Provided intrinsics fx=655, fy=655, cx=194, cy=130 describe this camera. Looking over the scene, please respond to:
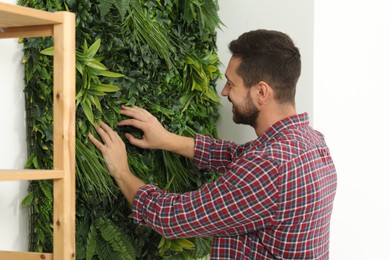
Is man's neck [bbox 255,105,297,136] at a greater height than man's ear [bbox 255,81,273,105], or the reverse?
man's ear [bbox 255,81,273,105]

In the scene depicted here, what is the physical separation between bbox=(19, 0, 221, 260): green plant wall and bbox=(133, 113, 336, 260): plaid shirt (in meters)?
0.15

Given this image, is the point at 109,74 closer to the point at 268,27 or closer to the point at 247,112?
the point at 247,112

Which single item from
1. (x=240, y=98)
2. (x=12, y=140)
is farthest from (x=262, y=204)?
(x=12, y=140)

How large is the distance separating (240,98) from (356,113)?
75 cm

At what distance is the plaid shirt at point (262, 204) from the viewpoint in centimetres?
184

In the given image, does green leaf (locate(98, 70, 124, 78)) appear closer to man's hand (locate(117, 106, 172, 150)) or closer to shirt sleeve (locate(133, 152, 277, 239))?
man's hand (locate(117, 106, 172, 150))

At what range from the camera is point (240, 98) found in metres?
2.08

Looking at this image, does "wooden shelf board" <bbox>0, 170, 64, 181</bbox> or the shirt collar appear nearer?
"wooden shelf board" <bbox>0, 170, 64, 181</bbox>

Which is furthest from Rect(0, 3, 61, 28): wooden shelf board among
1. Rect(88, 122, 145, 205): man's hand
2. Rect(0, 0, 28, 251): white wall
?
Rect(88, 122, 145, 205): man's hand

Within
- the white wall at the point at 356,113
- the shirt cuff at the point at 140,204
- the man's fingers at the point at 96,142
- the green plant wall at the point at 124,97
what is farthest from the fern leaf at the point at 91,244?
the white wall at the point at 356,113

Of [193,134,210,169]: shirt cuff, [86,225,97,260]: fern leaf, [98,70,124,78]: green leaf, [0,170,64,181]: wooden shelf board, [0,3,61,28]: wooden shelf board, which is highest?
[0,3,61,28]: wooden shelf board

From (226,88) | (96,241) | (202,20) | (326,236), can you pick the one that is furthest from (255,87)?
(96,241)

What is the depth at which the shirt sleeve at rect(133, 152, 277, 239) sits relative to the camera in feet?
6.02

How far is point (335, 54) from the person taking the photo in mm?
2469
